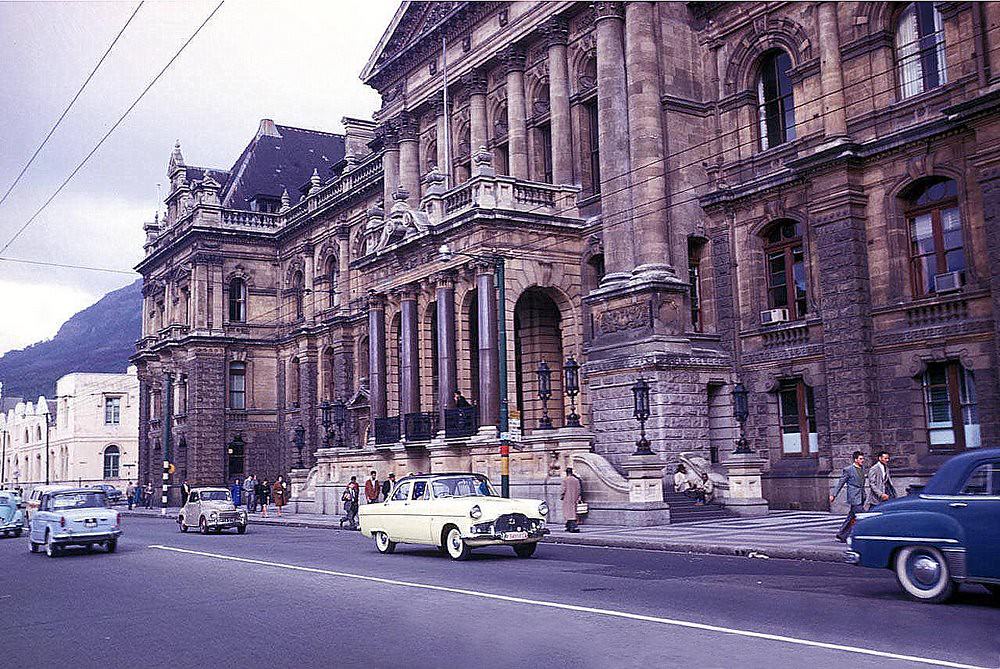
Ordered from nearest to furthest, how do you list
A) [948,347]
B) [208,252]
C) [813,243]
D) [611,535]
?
1. [611,535]
2. [948,347]
3. [813,243]
4. [208,252]

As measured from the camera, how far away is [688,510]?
2680cm

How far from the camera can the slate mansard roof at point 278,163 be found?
6525cm

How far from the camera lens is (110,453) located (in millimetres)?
87250

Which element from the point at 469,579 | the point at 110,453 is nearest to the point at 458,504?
the point at 469,579

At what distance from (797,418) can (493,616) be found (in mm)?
19312

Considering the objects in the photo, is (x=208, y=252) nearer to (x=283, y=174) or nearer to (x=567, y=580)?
(x=283, y=174)

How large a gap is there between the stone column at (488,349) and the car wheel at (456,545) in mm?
13688

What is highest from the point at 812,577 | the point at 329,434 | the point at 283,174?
the point at 283,174

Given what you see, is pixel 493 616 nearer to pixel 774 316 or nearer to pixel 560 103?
pixel 774 316

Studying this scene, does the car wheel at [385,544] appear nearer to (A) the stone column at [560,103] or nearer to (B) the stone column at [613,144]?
(B) the stone column at [613,144]

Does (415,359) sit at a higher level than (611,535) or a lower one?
higher

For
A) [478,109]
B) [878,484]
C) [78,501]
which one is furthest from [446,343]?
[878,484]

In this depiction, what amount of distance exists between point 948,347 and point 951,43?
751 centimetres

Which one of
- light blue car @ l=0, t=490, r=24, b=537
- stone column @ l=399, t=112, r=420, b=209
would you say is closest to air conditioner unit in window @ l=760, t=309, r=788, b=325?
stone column @ l=399, t=112, r=420, b=209
